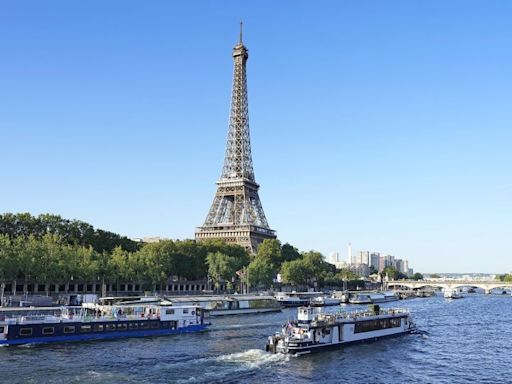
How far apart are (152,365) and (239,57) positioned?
160m

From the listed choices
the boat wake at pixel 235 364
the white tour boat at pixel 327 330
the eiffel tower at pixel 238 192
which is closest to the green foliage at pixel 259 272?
the eiffel tower at pixel 238 192

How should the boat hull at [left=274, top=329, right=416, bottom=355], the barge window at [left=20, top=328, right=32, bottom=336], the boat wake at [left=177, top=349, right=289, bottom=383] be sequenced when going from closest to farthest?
1. the boat wake at [left=177, top=349, right=289, bottom=383]
2. the boat hull at [left=274, top=329, right=416, bottom=355]
3. the barge window at [left=20, top=328, right=32, bottom=336]

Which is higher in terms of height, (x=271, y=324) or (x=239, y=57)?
(x=239, y=57)

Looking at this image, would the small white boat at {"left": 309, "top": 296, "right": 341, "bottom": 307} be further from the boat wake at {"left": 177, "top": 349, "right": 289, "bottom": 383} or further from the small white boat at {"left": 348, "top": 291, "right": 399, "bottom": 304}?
the boat wake at {"left": 177, "top": 349, "right": 289, "bottom": 383}

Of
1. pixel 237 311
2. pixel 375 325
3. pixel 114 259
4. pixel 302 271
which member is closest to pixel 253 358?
pixel 375 325

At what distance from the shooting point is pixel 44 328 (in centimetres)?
5862

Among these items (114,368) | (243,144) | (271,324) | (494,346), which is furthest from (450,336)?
(243,144)

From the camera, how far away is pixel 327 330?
58.7m

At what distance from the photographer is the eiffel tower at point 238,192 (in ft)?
598

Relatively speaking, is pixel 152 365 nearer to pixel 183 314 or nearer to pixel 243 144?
pixel 183 314

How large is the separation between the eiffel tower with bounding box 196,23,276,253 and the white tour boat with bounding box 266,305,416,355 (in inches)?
4334

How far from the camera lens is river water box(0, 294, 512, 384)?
43438mm

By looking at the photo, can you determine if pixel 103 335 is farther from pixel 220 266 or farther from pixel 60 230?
pixel 220 266

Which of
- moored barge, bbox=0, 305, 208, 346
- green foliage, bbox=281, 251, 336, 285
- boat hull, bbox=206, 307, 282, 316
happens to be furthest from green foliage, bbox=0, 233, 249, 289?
moored barge, bbox=0, 305, 208, 346
